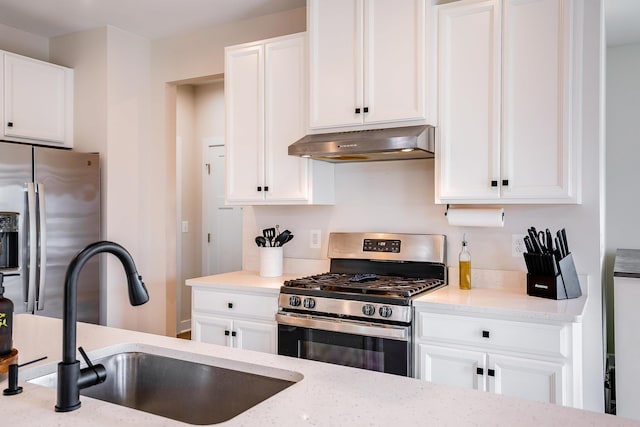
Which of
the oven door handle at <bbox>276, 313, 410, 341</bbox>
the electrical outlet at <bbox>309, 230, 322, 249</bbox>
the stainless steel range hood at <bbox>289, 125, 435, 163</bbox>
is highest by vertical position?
the stainless steel range hood at <bbox>289, 125, 435, 163</bbox>

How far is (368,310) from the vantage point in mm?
2416

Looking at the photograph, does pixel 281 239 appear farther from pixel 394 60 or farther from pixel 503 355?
pixel 503 355

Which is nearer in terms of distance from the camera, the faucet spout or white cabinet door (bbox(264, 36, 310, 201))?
the faucet spout

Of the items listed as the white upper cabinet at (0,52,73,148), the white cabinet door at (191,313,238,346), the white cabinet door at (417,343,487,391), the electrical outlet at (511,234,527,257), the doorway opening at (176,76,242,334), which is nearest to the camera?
the white cabinet door at (417,343,487,391)

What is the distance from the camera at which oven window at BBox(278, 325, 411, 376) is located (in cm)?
236

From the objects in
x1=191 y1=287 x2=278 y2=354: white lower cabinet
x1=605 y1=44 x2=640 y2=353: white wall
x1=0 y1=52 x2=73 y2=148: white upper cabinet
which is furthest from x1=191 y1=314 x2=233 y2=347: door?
x1=605 y1=44 x2=640 y2=353: white wall

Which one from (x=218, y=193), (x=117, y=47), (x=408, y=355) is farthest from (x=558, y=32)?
(x=218, y=193)

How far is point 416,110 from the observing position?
2613mm

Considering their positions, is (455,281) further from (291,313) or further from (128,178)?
(128,178)

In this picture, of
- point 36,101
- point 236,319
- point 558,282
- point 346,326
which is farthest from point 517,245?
point 36,101

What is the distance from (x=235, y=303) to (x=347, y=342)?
77cm

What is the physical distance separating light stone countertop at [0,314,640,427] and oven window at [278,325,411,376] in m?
1.08

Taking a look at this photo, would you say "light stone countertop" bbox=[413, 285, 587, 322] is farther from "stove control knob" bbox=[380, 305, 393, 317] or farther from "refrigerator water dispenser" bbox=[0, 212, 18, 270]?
"refrigerator water dispenser" bbox=[0, 212, 18, 270]

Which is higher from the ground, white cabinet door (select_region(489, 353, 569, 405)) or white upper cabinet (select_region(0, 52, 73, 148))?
white upper cabinet (select_region(0, 52, 73, 148))
